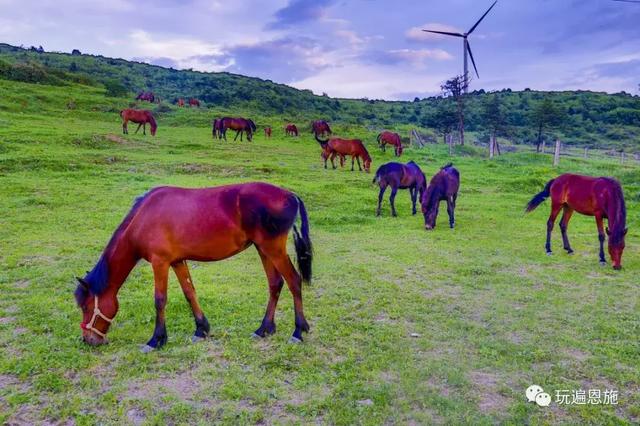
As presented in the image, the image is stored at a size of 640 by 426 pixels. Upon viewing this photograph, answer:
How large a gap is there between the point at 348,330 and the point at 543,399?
2302 millimetres

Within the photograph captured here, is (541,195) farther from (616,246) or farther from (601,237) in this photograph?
(616,246)

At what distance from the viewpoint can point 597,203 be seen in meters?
9.25

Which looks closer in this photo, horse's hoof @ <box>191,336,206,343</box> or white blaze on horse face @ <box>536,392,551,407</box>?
white blaze on horse face @ <box>536,392,551,407</box>

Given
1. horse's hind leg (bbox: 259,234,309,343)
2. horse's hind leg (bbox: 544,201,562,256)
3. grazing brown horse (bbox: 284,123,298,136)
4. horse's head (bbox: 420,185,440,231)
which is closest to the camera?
horse's hind leg (bbox: 259,234,309,343)

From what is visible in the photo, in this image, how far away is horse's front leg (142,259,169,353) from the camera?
17.3 feet

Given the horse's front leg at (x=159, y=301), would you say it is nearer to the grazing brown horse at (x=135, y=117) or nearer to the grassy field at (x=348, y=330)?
the grassy field at (x=348, y=330)

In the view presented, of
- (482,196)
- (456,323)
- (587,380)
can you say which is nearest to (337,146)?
(482,196)

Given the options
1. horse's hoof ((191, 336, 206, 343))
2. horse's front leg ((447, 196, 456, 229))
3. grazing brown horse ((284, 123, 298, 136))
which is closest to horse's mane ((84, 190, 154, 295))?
horse's hoof ((191, 336, 206, 343))

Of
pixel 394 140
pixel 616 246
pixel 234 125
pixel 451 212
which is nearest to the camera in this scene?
pixel 616 246

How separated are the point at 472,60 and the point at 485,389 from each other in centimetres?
3648

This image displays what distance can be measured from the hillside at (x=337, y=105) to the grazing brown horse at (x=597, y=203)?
4069cm

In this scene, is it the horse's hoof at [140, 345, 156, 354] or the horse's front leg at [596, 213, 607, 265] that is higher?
the horse's front leg at [596, 213, 607, 265]

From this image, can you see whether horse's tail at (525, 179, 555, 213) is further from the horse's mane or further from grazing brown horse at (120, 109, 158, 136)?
grazing brown horse at (120, 109, 158, 136)

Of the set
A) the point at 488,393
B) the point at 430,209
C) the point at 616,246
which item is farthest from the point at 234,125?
the point at 488,393
